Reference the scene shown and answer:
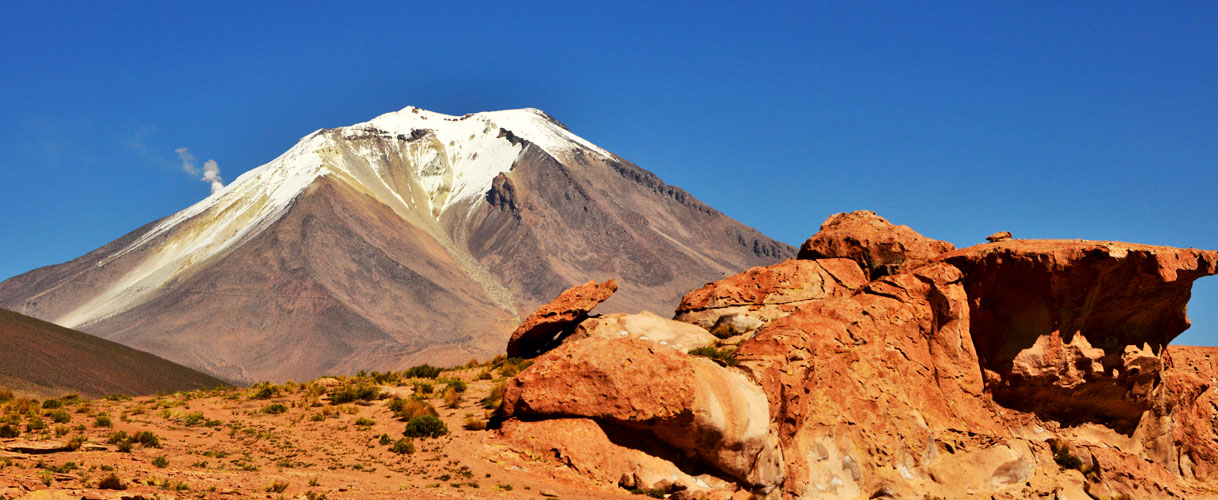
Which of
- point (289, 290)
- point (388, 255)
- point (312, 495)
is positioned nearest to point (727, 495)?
point (312, 495)

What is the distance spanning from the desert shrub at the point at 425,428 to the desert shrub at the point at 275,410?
4.58 metres

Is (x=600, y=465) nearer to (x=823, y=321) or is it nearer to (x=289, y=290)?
(x=823, y=321)

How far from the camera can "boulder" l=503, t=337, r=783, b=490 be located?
18.8 m

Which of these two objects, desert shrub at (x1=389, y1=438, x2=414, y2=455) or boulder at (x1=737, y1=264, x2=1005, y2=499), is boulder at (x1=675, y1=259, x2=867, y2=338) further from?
desert shrub at (x1=389, y1=438, x2=414, y2=455)

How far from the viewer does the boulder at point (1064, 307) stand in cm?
2436

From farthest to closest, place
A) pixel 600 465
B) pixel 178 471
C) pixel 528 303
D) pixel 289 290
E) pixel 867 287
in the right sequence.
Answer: pixel 528 303 → pixel 289 290 → pixel 867 287 → pixel 600 465 → pixel 178 471

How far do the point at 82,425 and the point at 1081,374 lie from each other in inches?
967

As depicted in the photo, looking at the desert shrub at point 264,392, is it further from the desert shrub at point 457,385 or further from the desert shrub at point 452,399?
the desert shrub at point 452,399

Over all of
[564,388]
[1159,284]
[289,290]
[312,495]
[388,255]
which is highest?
[388,255]

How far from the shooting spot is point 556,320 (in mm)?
29188

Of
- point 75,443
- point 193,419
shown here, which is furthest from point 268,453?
point 193,419

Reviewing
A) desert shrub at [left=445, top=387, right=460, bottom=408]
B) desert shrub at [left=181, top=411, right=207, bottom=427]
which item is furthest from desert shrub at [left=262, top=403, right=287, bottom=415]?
desert shrub at [left=445, top=387, right=460, bottom=408]

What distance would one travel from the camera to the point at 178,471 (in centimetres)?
1555

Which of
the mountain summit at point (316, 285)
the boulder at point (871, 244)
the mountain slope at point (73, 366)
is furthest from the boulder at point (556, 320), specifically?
the mountain summit at point (316, 285)
